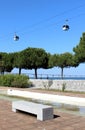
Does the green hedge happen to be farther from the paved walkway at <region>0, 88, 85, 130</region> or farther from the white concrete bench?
the white concrete bench

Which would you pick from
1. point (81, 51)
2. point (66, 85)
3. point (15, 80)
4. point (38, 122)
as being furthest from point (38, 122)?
point (81, 51)

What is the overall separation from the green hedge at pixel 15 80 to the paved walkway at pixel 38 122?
17437 mm

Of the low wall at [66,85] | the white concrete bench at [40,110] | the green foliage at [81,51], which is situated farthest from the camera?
the green foliage at [81,51]

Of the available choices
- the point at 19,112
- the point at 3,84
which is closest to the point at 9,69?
the point at 3,84

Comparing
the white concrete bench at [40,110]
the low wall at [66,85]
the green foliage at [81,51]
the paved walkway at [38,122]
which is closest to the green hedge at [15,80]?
the low wall at [66,85]

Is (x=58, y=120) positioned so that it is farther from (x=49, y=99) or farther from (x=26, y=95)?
(x=26, y=95)

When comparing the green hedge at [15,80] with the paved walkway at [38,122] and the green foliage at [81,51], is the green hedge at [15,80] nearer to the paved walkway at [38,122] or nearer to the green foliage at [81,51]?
the green foliage at [81,51]

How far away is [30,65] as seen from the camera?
5697 centimetres

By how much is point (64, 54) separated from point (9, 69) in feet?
48.0

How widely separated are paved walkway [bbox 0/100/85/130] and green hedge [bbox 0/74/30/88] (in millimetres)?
17437

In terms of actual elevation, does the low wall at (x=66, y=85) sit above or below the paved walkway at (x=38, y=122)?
above

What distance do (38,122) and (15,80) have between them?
19927mm

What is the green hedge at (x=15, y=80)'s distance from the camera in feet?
96.3

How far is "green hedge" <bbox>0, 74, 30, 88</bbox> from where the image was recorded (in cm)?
2936
